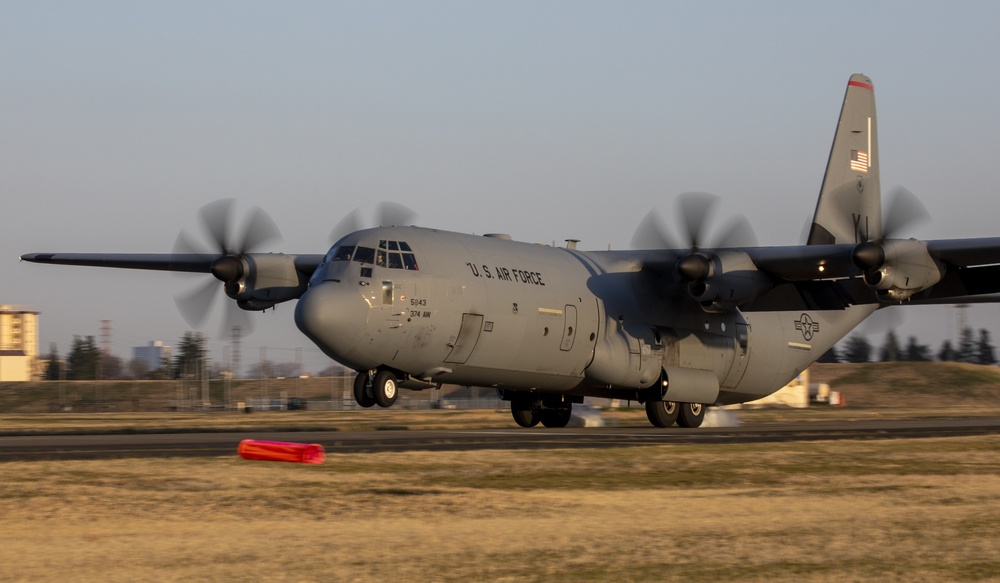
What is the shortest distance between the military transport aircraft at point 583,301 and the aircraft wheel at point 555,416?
42 millimetres

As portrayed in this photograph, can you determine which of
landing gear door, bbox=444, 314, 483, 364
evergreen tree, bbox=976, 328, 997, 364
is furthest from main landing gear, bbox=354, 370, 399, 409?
evergreen tree, bbox=976, 328, 997, 364

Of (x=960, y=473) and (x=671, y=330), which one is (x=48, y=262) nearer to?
(x=671, y=330)

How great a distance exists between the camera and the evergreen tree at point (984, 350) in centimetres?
14300

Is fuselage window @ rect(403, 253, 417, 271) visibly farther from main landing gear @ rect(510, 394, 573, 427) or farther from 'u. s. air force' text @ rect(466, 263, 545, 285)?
main landing gear @ rect(510, 394, 573, 427)

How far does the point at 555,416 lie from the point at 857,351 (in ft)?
346

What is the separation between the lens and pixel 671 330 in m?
30.0

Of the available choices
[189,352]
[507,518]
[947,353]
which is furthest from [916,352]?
[507,518]

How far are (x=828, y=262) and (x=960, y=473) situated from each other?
10.6 m

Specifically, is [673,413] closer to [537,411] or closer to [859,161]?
[537,411]

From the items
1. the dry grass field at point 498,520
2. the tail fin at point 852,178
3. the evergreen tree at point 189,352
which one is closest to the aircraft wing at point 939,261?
the tail fin at point 852,178

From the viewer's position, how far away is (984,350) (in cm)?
14388

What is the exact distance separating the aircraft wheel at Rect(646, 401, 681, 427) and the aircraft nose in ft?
33.5

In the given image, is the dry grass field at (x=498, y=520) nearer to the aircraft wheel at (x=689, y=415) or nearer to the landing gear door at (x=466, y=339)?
the landing gear door at (x=466, y=339)

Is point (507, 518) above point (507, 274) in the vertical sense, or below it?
below
